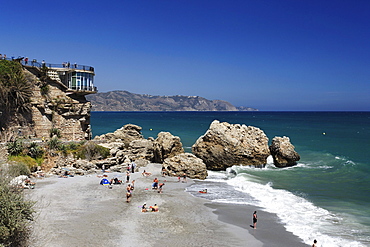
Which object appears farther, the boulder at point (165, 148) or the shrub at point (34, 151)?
the boulder at point (165, 148)

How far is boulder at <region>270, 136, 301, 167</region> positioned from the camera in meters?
40.1

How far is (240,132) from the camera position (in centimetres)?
4175

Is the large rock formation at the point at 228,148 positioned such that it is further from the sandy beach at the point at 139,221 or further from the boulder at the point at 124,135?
the sandy beach at the point at 139,221

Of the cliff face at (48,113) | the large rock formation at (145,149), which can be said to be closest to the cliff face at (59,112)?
the cliff face at (48,113)

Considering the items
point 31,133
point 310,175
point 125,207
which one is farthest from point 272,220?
point 31,133

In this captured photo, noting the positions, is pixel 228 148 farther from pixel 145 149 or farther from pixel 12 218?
pixel 12 218

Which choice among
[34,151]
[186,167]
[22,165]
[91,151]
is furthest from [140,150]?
[22,165]

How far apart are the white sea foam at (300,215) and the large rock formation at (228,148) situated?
25.4 feet

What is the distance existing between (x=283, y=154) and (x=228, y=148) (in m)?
7.91

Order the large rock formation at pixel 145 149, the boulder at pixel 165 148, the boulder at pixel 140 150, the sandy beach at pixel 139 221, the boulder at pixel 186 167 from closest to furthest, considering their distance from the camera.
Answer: the sandy beach at pixel 139 221, the boulder at pixel 186 167, the large rock formation at pixel 145 149, the boulder at pixel 165 148, the boulder at pixel 140 150

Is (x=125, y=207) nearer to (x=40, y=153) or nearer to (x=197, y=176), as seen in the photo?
(x=197, y=176)

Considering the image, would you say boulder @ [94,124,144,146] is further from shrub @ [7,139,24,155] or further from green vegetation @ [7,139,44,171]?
shrub @ [7,139,24,155]

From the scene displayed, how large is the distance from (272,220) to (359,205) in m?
8.34

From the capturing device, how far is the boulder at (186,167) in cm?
3200
